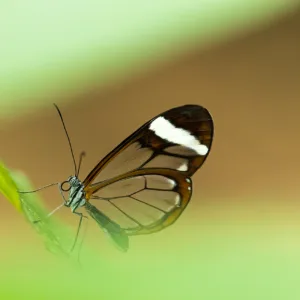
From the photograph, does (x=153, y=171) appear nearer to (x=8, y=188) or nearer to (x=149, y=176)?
(x=149, y=176)

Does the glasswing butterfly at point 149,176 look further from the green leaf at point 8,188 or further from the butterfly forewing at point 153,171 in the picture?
the green leaf at point 8,188

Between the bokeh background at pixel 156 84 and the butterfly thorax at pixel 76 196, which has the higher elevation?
the bokeh background at pixel 156 84

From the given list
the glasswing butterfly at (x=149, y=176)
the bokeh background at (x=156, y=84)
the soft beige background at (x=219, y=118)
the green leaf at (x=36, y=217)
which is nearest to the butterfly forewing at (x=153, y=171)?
the glasswing butterfly at (x=149, y=176)

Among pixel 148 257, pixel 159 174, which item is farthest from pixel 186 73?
pixel 148 257

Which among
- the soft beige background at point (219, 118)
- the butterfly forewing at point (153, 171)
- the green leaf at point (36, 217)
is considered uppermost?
the soft beige background at point (219, 118)

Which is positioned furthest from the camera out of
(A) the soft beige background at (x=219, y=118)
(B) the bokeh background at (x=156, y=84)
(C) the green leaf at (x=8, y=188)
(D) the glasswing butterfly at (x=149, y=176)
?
(A) the soft beige background at (x=219, y=118)

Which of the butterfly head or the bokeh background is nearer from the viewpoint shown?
the butterfly head

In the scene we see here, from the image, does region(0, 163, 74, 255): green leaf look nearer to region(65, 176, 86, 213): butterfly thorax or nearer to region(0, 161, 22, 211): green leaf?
region(0, 161, 22, 211): green leaf

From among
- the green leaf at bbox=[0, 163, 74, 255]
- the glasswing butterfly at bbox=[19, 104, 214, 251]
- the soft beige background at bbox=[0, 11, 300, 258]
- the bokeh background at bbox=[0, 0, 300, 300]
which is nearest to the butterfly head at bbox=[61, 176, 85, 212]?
the glasswing butterfly at bbox=[19, 104, 214, 251]

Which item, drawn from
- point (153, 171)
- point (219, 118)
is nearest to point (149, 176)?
point (153, 171)
